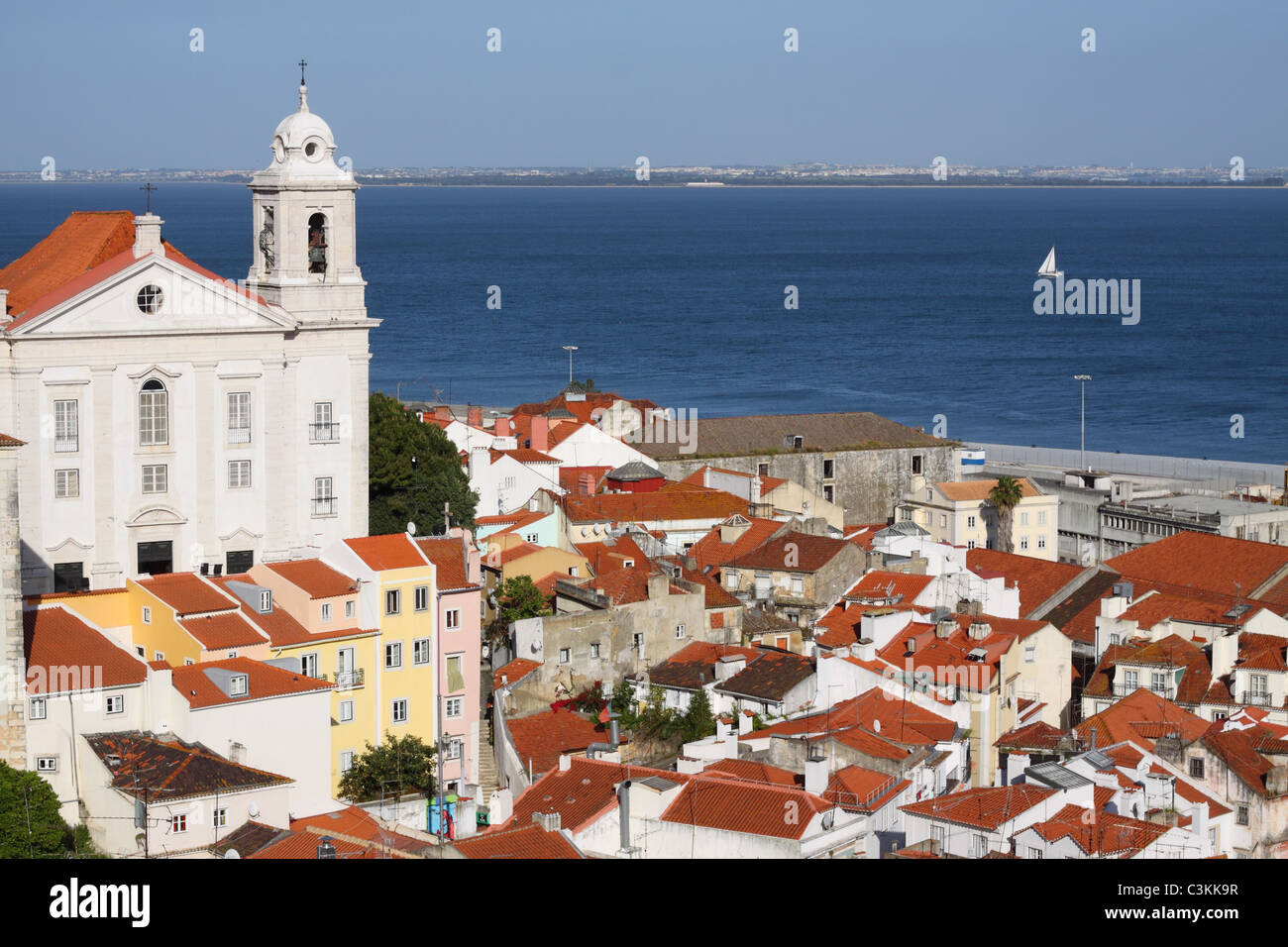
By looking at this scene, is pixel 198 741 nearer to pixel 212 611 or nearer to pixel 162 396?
pixel 212 611

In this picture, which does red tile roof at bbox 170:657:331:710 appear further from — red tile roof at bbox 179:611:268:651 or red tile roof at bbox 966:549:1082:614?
red tile roof at bbox 966:549:1082:614

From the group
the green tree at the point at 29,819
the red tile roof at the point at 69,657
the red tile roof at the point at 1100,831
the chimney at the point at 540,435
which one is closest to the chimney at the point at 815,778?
the red tile roof at the point at 1100,831

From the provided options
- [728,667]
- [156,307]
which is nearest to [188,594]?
[156,307]

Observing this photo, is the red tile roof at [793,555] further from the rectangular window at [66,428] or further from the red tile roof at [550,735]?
the rectangular window at [66,428]

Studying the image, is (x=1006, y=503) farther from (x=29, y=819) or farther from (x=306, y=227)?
(x=29, y=819)
